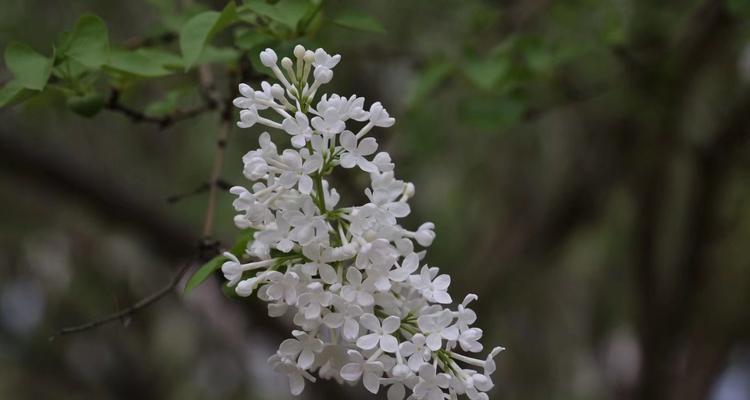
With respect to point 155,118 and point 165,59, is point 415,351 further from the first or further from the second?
point 155,118

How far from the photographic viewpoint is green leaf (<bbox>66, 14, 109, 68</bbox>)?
4.36 feet

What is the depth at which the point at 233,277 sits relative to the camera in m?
1.09

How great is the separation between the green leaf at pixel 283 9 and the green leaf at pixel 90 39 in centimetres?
21

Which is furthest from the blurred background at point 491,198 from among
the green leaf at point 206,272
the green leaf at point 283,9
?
the green leaf at point 206,272

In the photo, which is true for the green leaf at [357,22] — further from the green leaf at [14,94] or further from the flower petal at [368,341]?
the flower petal at [368,341]

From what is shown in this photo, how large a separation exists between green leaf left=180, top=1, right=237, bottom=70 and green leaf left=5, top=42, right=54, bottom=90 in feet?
0.67

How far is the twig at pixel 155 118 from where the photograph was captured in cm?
160

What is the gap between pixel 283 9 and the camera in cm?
138

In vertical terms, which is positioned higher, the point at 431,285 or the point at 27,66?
the point at 431,285

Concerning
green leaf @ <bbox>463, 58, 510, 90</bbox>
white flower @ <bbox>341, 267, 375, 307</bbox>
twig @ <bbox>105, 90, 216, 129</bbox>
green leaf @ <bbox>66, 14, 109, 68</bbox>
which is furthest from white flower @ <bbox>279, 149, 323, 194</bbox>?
green leaf @ <bbox>463, 58, 510, 90</bbox>

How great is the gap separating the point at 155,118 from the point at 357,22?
1.45ft

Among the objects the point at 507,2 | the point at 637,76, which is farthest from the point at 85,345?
the point at 637,76

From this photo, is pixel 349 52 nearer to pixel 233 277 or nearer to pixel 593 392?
pixel 233 277

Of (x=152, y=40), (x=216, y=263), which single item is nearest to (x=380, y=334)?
(x=216, y=263)
